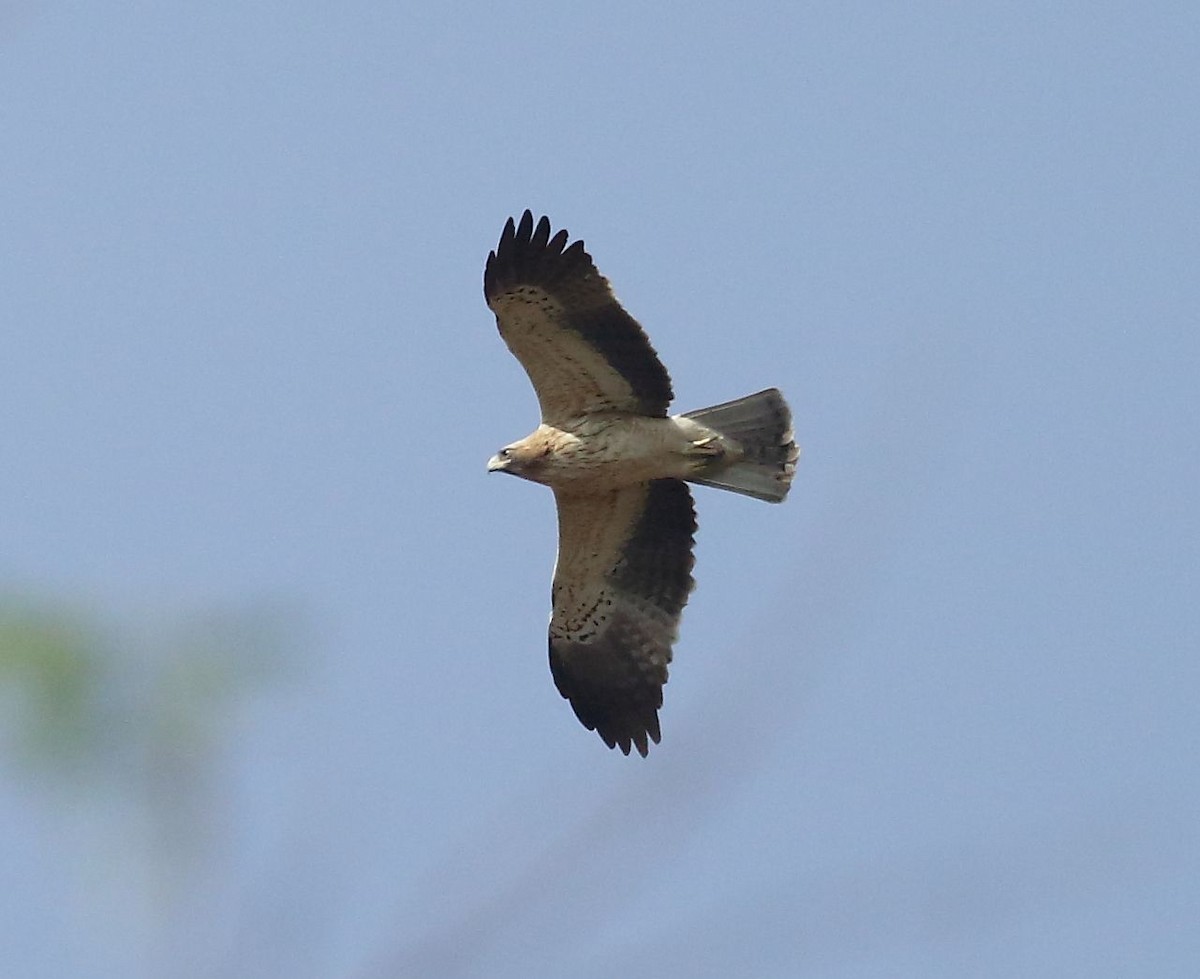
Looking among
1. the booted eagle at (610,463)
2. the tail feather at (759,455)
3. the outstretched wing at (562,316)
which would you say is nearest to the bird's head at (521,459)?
the booted eagle at (610,463)

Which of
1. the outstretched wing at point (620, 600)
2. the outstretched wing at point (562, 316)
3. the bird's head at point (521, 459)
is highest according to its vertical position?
the outstretched wing at point (562, 316)

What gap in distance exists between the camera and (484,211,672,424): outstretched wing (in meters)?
10.2

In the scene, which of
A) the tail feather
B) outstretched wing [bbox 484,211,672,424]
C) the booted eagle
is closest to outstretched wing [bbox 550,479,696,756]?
the booted eagle

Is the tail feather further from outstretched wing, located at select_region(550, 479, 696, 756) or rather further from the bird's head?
the bird's head

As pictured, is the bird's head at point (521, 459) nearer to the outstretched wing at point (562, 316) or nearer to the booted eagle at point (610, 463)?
the booted eagle at point (610, 463)

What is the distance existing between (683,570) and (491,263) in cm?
252

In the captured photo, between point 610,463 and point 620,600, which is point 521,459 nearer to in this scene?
point 610,463

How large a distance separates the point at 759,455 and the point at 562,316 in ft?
5.29

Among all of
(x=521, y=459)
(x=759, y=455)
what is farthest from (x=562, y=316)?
(x=759, y=455)

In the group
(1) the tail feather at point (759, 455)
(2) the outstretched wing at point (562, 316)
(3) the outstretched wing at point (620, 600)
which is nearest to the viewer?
(2) the outstretched wing at point (562, 316)

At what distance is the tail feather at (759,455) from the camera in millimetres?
10828

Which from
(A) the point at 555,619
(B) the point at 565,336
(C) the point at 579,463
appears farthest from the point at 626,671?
(B) the point at 565,336

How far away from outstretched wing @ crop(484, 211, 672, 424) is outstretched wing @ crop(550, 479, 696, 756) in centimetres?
96

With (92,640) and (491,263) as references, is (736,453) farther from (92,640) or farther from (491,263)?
(92,640)
